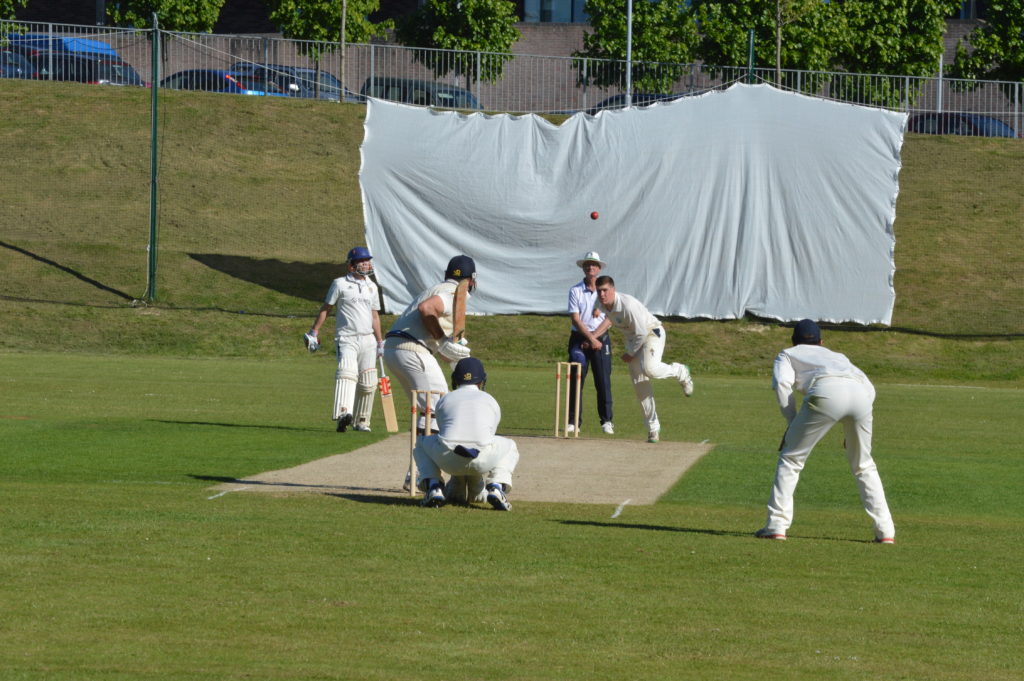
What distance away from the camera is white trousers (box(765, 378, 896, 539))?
9812 millimetres

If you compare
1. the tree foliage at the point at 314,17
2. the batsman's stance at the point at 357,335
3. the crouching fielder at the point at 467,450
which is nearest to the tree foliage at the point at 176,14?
the tree foliage at the point at 314,17

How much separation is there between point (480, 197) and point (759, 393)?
1028cm

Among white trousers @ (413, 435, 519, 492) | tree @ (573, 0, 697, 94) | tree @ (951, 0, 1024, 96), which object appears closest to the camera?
white trousers @ (413, 435, 519, 492)

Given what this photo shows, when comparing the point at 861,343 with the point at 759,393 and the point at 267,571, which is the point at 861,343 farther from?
the point at 267,571

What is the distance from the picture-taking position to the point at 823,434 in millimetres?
9914

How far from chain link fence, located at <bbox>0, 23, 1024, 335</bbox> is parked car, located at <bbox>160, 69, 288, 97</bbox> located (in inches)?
2.6

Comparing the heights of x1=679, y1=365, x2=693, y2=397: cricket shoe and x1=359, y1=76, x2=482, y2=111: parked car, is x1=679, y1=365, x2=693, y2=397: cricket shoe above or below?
below

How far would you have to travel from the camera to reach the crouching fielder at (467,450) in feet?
35.1

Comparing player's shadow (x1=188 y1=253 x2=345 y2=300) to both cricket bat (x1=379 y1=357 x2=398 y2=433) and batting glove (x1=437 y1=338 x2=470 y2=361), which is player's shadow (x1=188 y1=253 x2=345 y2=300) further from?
batting glove (x1=437 y1=338 x2=470 y2=361)

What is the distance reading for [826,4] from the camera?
50688 mm

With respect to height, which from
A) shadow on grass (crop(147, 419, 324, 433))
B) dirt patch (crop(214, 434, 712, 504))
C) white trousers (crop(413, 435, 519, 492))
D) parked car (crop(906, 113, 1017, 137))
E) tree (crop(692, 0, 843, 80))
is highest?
tree (crop(692, 0, 843, 80))

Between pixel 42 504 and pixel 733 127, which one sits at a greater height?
pixel 733 127

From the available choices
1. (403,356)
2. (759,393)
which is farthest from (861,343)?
(403,356)

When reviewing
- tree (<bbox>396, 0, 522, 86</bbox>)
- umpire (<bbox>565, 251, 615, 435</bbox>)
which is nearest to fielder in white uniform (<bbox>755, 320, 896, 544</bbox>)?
umpire (<bbox>565, 251, 615, 435</bbox>)
